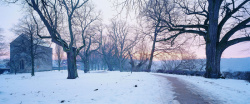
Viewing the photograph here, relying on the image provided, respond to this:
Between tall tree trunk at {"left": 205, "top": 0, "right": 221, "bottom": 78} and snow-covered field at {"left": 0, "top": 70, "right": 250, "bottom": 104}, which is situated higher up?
tall tree trunk at {"left": 205, "top": 0, "right": 221, "bottom": 78}

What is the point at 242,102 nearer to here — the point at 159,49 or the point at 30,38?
the point at 159,49

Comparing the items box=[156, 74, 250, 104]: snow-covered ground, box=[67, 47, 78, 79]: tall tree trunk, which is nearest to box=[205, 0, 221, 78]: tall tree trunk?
box=[156, 74, 250, 104]: snow-covered ground

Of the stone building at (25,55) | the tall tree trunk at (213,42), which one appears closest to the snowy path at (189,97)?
the tall tree trunk at (213,42)

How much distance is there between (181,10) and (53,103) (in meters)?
12.2

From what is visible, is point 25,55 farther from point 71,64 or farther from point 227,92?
point 227,92

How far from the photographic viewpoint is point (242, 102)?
3.51 metres

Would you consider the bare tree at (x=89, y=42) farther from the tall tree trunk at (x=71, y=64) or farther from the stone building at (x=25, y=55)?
the tall tree trunk at (x=71, y=64)

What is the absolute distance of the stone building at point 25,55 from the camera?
22.3 meters

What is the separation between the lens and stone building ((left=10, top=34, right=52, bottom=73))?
2230 cm

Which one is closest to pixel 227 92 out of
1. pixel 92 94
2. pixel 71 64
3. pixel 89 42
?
pixel 92 94

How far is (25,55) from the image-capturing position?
31.2 metres

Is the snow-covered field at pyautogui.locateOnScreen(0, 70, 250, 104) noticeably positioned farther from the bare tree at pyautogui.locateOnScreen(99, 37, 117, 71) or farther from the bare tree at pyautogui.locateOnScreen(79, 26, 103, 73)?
the bare tree at pyautogui.locateOnScreen(99, 37, 117, 71)

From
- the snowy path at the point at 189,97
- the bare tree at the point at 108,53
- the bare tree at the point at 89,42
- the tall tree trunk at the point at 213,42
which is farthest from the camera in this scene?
the bare tree at the point at 108,53

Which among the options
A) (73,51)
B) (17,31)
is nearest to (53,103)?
(73,51)
